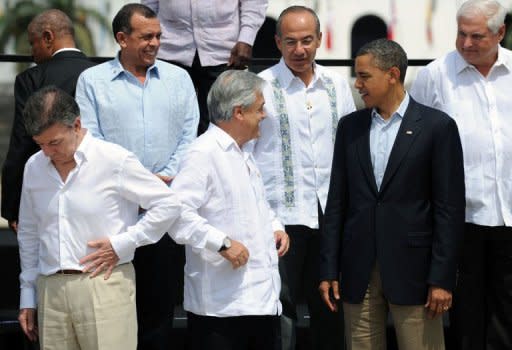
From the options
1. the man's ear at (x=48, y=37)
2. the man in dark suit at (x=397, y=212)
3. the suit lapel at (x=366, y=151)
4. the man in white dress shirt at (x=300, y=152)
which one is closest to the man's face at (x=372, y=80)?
the man in dark suit at (x=397, y=212)

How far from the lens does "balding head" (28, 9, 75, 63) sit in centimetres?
504

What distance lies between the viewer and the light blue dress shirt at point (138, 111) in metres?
4.76

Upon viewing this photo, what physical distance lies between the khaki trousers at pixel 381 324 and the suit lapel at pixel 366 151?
1.14ft

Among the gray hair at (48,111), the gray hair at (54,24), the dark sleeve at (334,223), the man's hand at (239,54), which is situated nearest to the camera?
the gray hair at (48,111)

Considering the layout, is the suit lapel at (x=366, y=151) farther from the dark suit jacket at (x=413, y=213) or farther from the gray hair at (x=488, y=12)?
the gray hair at (x=488, y=12)

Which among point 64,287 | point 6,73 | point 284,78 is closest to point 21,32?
point 6,73

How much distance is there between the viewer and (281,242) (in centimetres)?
443

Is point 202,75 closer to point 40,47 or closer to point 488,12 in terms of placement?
point 40,47

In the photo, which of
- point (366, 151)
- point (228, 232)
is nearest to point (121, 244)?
point (228, 232)

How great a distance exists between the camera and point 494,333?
16.3 ft

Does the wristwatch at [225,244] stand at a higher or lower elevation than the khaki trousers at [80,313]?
higher

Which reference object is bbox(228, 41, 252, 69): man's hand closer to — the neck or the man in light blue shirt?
the man in light blue shirt

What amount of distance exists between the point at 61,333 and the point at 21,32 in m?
8.68

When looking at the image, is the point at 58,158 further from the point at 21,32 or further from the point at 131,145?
the point at 21,32
